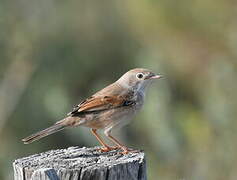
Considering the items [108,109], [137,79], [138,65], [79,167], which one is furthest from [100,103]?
[138,65]

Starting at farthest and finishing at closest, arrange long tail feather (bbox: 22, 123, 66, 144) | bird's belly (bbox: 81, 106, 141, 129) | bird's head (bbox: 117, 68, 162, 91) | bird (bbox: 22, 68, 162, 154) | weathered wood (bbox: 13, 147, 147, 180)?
1. bird's head (bbox: 117, 68, 162, 91)
2. bird's belly (bbox: 81, 106, 141, 129)
3. bird (bbox: 22, 68, 162, 154)
4. long tail feather (bbox: 22, 123, 66, 144)
5. weathered wood (bbox: 13, 147, 147, 180)

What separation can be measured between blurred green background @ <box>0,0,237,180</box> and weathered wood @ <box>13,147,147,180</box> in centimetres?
344

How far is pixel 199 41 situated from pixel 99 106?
29.6 ft

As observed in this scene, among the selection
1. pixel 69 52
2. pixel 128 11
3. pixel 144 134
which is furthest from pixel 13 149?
pixel 128 11

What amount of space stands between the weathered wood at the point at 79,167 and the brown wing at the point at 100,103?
1.90m

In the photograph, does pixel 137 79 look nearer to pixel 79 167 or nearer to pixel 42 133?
pixel 42 133

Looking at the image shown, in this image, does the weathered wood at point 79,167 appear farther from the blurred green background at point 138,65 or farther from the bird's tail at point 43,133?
the blurred green background at point 138,65

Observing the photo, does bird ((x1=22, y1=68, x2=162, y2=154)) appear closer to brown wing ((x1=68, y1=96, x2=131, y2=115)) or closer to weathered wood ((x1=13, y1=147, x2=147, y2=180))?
brown wing ((x1=68, y1=96, x2=131, y2=115))

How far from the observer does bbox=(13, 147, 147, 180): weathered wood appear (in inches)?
204

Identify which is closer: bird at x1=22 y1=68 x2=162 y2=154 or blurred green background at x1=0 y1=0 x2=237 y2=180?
bird at x1=22 y1=68 x2=162 y2=154

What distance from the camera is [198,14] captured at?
15688 millimetres

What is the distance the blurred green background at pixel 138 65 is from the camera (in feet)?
31.4

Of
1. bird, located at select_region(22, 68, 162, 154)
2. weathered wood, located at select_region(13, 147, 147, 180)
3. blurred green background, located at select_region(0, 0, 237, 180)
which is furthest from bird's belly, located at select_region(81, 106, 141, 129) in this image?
weathered wood, located at select_region(13, 147, 147, 180)

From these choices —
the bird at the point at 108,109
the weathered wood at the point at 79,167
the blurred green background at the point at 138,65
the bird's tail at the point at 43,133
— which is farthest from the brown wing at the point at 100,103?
the weathered wood at the point at 79,167
